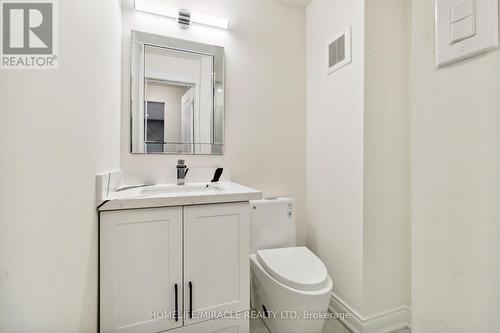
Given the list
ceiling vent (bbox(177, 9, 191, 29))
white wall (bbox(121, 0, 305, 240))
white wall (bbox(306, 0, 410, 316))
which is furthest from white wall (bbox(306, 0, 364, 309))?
ceiling vent (bbox(177, 9, 191, 29))

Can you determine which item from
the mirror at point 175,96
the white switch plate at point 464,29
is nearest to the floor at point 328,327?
the mirror at point 175,96

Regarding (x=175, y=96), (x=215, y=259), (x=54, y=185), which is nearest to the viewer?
(x=54, y=185)

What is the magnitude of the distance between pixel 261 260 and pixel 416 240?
1.04 meters

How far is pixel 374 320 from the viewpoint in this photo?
1349 mm

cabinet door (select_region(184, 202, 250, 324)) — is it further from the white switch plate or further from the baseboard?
the white switch plate

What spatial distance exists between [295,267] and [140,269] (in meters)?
0.80

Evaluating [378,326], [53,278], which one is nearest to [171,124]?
[53,278]

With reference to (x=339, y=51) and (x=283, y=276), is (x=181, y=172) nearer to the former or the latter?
(x=283, y=276)

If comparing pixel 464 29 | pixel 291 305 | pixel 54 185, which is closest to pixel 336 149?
pixel 291 305

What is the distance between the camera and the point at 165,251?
1.04 meters

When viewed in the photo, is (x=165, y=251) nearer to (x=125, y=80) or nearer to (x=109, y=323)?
(x=109, y=323)

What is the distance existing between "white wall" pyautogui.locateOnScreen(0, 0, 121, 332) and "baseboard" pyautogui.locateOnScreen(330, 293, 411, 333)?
1363 millimetres

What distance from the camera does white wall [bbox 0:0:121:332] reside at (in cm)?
51

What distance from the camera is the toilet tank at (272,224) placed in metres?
1.57
